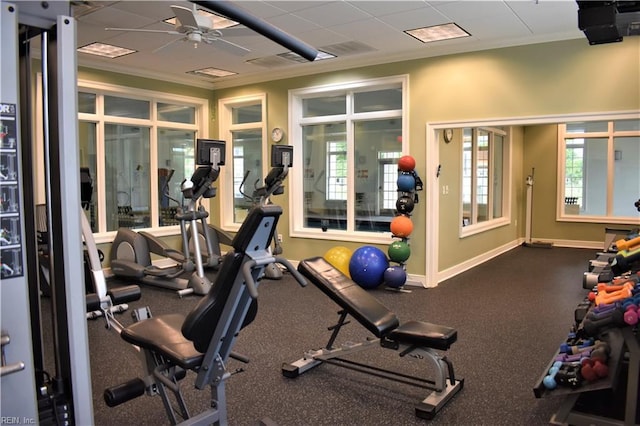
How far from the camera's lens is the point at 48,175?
49.1 inches

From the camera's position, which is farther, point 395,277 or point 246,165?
point 246,165

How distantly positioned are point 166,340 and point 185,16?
8.67 ft

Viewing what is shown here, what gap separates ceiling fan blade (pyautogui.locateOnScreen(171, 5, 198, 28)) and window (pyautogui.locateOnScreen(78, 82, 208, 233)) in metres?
2.60

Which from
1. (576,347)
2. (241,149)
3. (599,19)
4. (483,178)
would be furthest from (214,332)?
(483,178)

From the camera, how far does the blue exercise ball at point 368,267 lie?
5.86m

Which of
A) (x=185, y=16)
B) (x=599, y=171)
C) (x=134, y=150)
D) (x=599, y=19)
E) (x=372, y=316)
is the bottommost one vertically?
(x=372, y=316)

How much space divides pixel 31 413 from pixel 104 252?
6001mm

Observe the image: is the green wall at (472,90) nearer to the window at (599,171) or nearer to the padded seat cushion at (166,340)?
the window at (599,171)

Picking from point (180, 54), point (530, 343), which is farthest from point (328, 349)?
point (180, 54)

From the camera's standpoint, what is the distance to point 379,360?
3.66 m

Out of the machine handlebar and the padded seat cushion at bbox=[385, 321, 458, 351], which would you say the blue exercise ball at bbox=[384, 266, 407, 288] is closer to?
the padded seat cushion at bbox=[385, 321, 458, 351]

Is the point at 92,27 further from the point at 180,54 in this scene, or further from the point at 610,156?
the point at 610,156

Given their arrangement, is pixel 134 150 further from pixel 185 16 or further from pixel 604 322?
pixel 604 322

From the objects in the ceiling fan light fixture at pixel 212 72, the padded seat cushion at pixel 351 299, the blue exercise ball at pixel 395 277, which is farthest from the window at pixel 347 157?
the padded seat cushion at pixel 351 299
